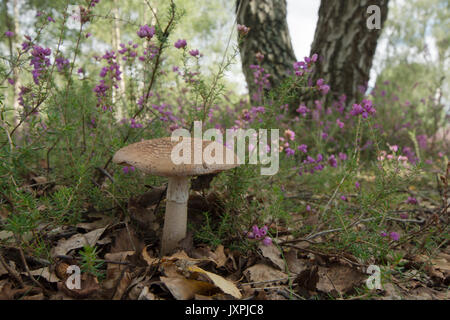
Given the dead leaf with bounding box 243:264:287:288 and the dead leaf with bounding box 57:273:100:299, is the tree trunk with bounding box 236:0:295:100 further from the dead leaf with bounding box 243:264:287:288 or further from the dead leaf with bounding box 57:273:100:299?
the dead leaf with bounding box 57:273:100:299

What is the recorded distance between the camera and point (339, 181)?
208 cm

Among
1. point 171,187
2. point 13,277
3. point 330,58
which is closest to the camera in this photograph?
point 13,277

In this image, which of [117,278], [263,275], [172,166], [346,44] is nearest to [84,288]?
[117,278]

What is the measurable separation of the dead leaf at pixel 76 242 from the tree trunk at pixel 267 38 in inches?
143

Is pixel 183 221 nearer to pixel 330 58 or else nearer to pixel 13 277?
pixel 13 277

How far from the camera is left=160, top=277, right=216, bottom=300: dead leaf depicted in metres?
1.33

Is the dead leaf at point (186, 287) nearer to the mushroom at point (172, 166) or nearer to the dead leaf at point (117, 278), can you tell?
the dead leaf at point (117, 278)

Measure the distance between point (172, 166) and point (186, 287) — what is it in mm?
595

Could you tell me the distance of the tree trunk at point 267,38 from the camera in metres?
4.83

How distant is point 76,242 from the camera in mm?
1760

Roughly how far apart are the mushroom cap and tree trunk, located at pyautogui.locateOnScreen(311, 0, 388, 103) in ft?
11.8

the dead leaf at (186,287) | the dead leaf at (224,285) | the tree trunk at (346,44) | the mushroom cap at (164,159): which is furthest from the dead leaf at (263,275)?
the tree trunk at (346,44)

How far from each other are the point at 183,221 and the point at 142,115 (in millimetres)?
1334
